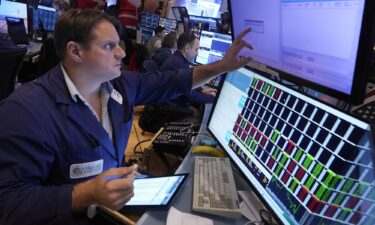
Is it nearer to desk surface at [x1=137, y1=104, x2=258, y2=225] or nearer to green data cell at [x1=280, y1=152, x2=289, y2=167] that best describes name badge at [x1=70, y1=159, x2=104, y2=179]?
desk surface at [x1=137, y1=104, x2=258, y2=225]

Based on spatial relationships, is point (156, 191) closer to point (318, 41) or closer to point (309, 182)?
point (309, 182)

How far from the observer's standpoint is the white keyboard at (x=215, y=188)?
972 mm

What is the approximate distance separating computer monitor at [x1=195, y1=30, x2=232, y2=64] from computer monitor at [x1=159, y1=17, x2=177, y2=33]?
1.64m

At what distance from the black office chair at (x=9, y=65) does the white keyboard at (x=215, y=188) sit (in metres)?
1.85

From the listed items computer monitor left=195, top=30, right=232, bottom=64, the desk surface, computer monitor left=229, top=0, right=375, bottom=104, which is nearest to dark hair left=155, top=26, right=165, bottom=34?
computer monitor left=195, top=30, right=232, bottom=64

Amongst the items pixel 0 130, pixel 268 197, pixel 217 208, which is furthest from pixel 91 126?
pixel 268 197

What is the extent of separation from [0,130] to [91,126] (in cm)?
29

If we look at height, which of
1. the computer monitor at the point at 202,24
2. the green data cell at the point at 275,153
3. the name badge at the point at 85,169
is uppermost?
the computer monitor at the point at 202,24

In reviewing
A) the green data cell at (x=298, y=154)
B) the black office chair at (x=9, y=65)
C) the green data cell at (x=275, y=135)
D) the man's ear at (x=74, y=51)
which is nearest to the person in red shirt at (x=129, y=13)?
the black office chair at (x=9, y=65)

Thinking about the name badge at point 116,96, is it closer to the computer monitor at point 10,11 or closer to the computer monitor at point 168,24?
the computer monitor at point 10,11

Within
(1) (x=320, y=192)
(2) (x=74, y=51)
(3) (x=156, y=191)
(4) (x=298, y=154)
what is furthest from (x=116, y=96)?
(1) (x=320, y=192)

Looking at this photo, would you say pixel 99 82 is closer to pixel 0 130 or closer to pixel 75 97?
pixel 75 97

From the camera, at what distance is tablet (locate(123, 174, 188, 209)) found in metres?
0.98

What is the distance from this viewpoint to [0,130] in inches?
36.7
